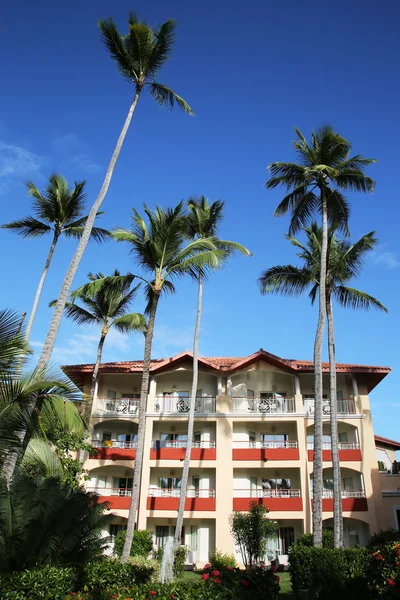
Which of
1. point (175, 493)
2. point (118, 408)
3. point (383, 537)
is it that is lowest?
point (383, 537)

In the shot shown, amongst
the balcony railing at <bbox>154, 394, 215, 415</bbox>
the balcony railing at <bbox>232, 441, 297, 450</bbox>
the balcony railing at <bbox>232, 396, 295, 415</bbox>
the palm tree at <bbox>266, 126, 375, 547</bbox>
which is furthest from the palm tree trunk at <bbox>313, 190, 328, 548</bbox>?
the balcony railing at <bbox>154, 394, 215, 415</bbox>

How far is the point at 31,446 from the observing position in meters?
12.5

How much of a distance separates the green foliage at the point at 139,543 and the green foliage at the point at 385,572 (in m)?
16.1

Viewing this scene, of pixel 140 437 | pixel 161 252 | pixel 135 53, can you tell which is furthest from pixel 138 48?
pixel 140 437

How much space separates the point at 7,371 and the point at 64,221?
16985mm

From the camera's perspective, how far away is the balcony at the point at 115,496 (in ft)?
86.3

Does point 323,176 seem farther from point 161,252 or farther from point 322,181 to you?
point 161,252

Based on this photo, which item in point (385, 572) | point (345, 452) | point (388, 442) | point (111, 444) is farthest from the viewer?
point (388, 442)

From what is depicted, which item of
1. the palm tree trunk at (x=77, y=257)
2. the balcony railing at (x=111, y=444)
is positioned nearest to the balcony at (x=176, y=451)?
the balcony railing at (x=111, y=444)

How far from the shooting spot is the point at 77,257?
1525 cm

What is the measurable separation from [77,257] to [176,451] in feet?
53.6

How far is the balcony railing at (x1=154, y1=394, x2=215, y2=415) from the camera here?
2894 centimetres

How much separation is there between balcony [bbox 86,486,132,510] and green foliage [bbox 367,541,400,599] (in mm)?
18333

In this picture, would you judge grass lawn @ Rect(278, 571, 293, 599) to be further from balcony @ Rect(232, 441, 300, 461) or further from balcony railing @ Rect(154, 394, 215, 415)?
balcony railing @ Rect(154, 394, 215, 415)
